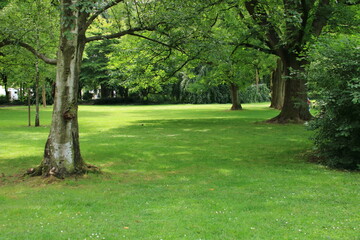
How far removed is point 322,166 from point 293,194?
337 cm

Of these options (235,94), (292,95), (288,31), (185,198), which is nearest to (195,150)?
(185,198)

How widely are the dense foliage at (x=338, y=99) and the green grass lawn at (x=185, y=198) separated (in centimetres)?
72

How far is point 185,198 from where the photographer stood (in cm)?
668

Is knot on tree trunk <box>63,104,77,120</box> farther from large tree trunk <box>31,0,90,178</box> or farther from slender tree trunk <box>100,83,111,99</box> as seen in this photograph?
slender tree trunk <box>100,83,111,99</box>

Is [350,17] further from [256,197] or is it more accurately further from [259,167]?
[256,197]

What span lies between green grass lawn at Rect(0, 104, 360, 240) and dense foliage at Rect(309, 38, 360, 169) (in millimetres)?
721

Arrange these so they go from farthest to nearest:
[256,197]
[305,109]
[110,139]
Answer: [305,109], [110,139], [256,197]

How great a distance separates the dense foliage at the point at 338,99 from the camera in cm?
883

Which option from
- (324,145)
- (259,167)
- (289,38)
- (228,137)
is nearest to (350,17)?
(289,38)

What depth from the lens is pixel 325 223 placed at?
16.8 feet

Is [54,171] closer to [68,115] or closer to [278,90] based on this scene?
[68,115]

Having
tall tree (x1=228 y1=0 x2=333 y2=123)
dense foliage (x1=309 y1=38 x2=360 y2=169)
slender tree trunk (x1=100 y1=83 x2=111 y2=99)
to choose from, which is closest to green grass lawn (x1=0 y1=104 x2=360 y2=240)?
dense foliage (x1=309 y1=38 x2=360 y2=169)

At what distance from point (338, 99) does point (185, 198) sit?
4.82m

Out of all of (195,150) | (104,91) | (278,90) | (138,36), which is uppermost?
(138,36)
